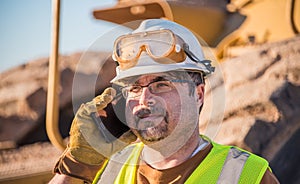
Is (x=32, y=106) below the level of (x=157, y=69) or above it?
below

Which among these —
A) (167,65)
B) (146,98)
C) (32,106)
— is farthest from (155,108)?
(32,106)

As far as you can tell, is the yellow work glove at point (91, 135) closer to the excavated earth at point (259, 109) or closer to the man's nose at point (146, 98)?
the man's nose at point (146, 98)

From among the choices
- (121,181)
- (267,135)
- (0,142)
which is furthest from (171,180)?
(0,142)

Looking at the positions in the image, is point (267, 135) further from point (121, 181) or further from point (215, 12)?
point (215, 12)

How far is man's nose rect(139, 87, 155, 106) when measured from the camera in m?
1.93

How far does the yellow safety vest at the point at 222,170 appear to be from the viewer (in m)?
1.86

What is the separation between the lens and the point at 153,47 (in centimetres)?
205

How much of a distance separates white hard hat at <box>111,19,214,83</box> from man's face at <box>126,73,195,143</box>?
33 millimetres

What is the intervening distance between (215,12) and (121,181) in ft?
17.7

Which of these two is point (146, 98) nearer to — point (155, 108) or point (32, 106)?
point (155, 108)

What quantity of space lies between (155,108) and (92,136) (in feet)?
1.08

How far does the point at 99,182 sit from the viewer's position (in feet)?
6.86

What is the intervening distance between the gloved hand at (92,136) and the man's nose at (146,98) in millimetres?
172

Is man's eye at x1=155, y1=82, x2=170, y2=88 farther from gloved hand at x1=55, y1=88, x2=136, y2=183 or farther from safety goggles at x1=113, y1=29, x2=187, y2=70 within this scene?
gloved hand at x1=55, y1=88, x2=136, y2=183
